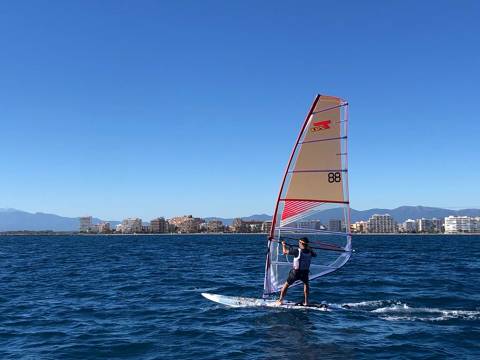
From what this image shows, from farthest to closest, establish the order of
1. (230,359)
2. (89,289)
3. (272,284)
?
(89,289), (272,284), (230,359)

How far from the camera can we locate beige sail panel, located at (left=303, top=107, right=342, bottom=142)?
15398mm

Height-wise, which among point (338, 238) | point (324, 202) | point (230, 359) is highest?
point (324, 202)

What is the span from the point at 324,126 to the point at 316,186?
6.44 feet

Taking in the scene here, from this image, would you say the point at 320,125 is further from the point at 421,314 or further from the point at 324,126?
the point at 421,314

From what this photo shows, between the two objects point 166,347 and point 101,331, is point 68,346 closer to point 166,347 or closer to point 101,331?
point 101,331

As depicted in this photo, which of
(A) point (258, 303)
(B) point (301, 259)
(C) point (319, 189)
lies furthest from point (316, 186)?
(A) point (258, 303)

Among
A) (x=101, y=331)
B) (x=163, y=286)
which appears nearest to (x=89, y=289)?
(x=163, y=286)

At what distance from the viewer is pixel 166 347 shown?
39.6ft

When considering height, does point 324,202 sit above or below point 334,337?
above

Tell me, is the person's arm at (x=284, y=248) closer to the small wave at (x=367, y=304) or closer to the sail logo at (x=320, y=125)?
the small wave at (x=367, y=304)

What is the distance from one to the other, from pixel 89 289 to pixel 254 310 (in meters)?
9.58

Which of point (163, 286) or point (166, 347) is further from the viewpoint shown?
point (163, 286)

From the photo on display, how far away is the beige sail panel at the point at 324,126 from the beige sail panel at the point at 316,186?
3.93ft

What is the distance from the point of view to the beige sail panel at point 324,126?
606 inches
